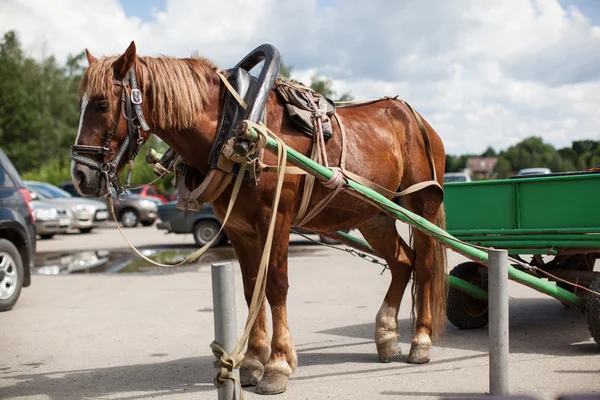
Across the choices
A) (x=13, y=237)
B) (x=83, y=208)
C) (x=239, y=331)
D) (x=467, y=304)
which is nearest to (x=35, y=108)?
(x=83, y=208)

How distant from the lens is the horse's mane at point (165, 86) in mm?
4156

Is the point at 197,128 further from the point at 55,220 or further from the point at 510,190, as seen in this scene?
the point at 55,220

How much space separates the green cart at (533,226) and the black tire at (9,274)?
5.46 metres

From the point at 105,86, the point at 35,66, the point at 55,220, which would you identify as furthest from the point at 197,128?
the point at 35,66

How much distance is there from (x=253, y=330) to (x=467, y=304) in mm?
2648

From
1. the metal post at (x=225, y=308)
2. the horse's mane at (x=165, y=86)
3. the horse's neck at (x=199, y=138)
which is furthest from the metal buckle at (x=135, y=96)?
the metal post at (x=225, y=308)

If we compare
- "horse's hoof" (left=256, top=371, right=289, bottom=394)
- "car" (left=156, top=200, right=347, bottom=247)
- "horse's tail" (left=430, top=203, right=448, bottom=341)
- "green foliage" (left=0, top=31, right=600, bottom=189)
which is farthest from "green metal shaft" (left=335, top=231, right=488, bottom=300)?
"green foliage" (left=0, top=31, right=600, bottom=189)

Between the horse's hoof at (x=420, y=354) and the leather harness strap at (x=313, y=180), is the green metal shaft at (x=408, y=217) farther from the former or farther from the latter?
the horse's hoof at (x=420, y=354)

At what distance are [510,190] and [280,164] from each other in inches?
116

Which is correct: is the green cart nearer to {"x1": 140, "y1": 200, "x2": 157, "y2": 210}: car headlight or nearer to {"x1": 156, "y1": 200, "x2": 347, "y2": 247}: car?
{"x1": 156, "y1": 200, "x2": 347, "y2": 247}: car

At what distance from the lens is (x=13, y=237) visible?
8445mm

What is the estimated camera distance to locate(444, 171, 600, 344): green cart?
18.2 feet

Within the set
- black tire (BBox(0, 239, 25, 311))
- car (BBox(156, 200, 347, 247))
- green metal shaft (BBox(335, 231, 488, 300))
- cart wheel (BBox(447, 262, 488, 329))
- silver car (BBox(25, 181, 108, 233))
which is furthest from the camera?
silver car (BBox(25, 181, 108, 233))

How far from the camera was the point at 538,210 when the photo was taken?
588cm
